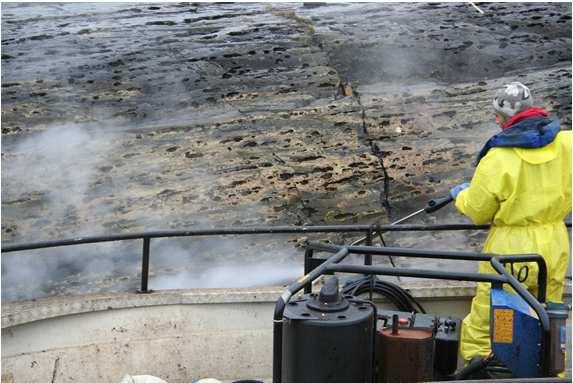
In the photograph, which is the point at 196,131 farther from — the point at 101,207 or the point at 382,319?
the point at 382,319

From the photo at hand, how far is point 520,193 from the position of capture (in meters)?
3.91

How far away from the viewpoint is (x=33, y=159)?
8.66 meters

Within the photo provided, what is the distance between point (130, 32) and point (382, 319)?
7.41 m

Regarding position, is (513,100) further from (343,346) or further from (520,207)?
(343,346)

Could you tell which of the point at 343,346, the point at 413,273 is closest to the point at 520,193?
the point at 413,273

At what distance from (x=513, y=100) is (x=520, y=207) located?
0.55 meters

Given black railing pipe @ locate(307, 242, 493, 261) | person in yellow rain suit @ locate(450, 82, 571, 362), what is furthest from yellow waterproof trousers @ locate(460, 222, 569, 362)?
black railing pipe @ locate(307, 242, 493, 261)

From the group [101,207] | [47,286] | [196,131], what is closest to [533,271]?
[47,286]

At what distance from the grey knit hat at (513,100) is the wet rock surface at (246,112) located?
4.01m

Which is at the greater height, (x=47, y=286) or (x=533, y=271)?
(x=533, y=271)

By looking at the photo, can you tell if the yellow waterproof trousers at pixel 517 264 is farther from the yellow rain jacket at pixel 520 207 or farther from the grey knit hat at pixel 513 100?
the grey knit hat at pixel 513 100

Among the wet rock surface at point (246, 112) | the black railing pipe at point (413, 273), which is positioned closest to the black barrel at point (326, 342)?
the black railing pipe at point (413, 273)

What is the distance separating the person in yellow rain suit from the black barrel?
42.6 inches

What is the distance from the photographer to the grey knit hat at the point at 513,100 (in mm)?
3922
